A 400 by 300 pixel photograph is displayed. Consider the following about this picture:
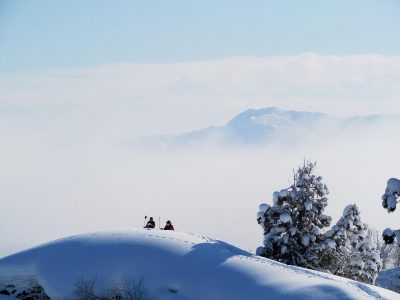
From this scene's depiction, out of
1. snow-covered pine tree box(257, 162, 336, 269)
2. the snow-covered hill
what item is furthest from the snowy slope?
the snow-covered hill

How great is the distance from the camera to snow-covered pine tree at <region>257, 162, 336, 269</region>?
32.6m

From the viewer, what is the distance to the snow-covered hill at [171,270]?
733 inches

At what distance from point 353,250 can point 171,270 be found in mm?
22578

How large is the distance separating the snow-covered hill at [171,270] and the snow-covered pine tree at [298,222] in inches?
412

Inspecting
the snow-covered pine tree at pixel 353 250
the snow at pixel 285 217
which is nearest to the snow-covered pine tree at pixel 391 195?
the snow at pixel 285 217

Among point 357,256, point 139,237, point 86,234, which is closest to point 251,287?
point 139,237

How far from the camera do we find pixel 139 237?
21.9 metres

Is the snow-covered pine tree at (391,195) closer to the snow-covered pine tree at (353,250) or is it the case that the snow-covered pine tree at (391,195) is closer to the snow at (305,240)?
the snow at (305,240)

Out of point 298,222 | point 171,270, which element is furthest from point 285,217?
point 171,270

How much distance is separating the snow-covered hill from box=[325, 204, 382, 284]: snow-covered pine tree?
13.6 m

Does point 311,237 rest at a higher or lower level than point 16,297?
higher

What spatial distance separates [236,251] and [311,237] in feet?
38.7

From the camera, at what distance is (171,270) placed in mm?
19953

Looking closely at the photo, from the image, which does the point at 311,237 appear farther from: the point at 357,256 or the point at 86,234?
the point at 86,234
